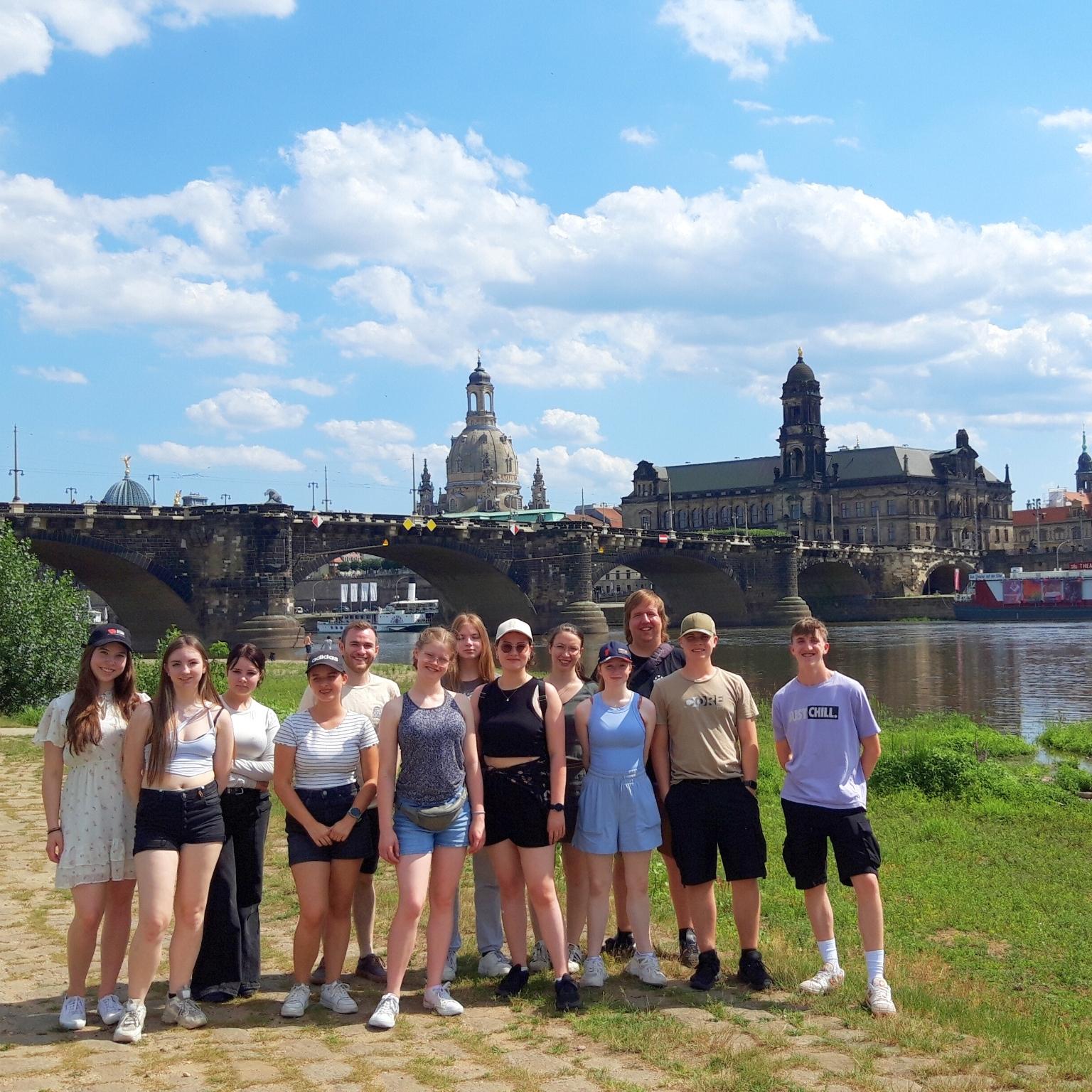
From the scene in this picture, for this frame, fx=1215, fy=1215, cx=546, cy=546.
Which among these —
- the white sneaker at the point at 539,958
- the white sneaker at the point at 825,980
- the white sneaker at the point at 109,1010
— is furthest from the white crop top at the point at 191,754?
the white sneaker at the point at 825,980

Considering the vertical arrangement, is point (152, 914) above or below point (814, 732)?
below

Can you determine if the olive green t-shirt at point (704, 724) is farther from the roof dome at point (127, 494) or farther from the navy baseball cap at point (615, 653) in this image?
the roof dome at point (127, 494)

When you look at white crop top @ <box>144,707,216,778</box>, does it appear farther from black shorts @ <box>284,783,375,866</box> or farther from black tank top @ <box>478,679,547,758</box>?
black tank top @ <box>478,679,547,758</box>

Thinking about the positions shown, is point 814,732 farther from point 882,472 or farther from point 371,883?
point 882,472

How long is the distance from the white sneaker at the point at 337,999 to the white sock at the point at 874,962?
2600 millimetres

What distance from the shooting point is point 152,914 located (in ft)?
19.0

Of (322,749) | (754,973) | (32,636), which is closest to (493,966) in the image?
(754,973)

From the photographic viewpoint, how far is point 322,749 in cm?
624

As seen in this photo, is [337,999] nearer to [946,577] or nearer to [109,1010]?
[109,1010]

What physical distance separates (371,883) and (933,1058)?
3041mm

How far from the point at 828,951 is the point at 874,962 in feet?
0.92

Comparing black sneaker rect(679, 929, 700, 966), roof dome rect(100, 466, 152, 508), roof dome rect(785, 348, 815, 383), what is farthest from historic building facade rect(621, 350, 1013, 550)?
black sneaker rect(679, 929, 700, 966)

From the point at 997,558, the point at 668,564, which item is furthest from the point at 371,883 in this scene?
the point at 997,558

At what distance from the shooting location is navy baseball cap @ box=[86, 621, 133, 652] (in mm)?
5977
